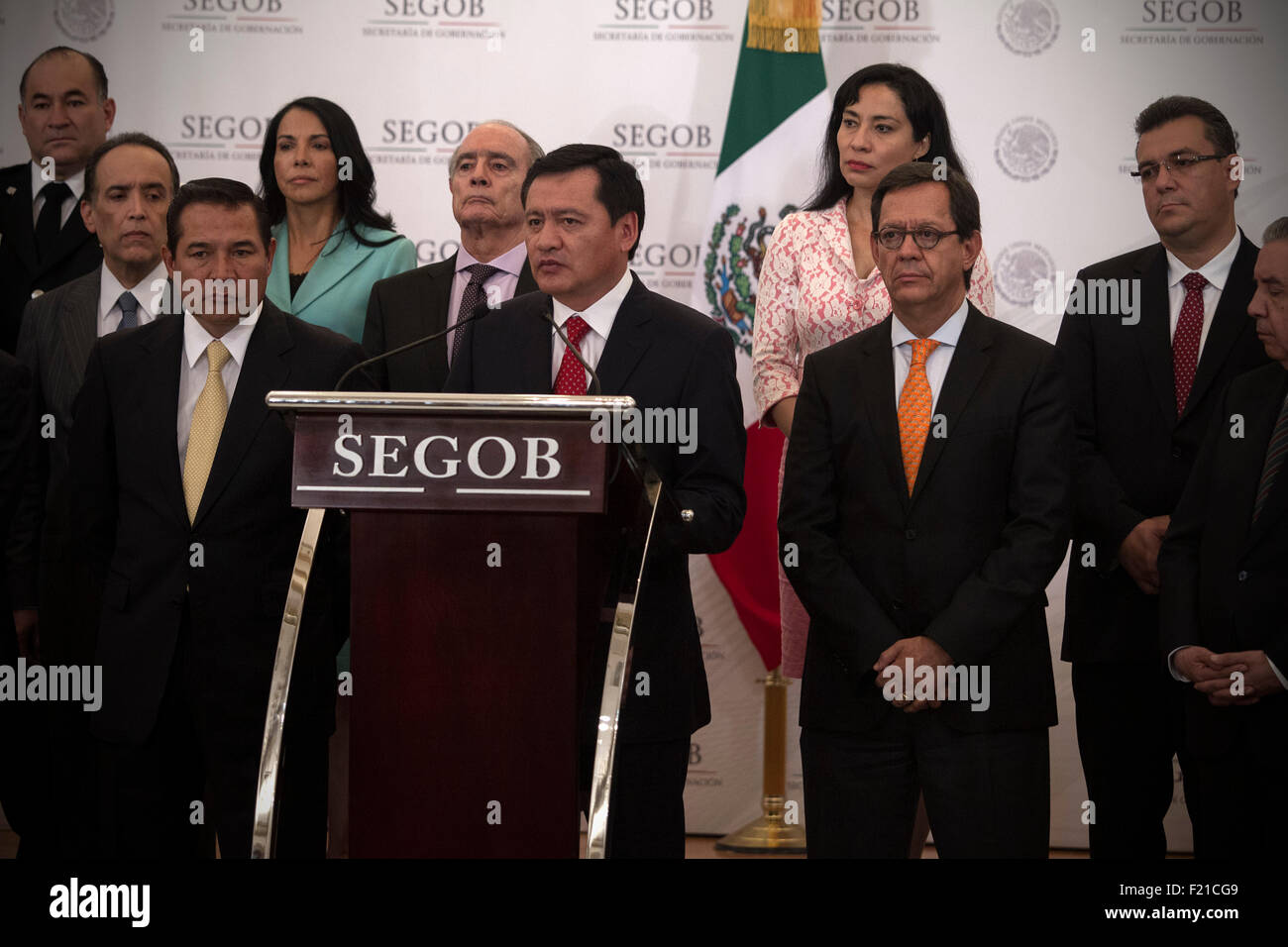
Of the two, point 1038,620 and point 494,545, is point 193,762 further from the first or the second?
point 1038,620

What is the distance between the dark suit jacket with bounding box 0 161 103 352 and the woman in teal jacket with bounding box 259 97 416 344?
55 centimetres

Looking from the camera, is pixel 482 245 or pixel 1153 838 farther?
pixel 482 245

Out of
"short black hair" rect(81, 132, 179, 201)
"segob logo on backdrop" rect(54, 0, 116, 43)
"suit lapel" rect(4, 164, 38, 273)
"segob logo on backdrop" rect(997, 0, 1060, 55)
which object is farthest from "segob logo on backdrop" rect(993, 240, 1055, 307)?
"segob logo on backdrop" rect(54, 0, 116, 43)

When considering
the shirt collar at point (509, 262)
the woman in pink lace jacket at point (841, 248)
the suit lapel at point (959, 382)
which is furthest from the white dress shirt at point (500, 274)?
the suit lapel at point (959, 382)

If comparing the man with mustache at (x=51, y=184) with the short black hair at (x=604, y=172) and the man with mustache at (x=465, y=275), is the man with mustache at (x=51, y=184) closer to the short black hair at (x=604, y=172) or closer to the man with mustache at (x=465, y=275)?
the man with mustache at (x=465, y=275)

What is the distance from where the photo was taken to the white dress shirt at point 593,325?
300 centimetres

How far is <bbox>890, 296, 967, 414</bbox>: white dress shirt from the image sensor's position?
10.1 ft

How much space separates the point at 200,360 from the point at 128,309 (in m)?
0.82

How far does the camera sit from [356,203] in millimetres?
4020

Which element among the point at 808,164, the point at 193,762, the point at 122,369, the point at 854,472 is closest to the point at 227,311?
the point at 122,369

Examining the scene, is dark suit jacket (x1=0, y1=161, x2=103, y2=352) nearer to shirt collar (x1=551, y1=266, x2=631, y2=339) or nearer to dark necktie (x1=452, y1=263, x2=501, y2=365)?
dark necktie (x1=452, y1=263, x2=501, y2=365)

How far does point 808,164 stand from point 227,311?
227 centimetres

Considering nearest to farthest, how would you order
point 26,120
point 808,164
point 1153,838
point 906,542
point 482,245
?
point 906,542 < point 1153,838 < point 482,245 < point 26,120 < point 808,164

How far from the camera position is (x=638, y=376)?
2953mm
